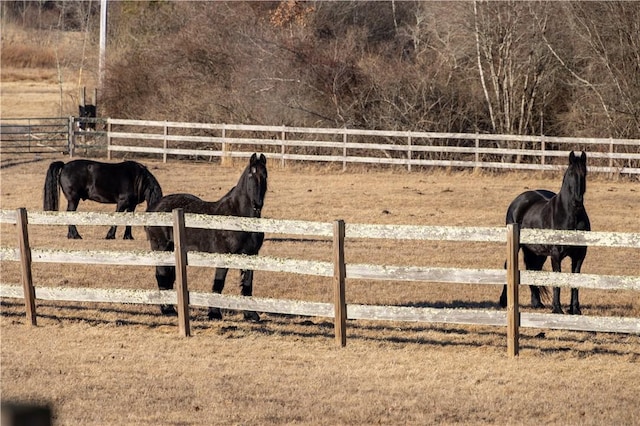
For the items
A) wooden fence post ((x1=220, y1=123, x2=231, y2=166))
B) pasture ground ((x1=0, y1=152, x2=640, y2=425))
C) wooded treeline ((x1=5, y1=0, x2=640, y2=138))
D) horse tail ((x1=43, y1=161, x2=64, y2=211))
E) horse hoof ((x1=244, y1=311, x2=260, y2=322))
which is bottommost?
pasture ground ((x1=0, y1=152, x2=640, y2=425))

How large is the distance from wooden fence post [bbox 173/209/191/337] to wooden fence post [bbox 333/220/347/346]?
1.62 m

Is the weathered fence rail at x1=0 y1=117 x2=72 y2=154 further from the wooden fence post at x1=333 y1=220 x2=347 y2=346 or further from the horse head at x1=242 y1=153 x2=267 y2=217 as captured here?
the wooden fence post at x1=333 y1=220 x2=347 y2=346

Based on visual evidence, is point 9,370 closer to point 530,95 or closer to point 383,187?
point 383,187

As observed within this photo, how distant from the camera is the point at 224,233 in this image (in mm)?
11547

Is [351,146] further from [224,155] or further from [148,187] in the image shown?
[148,187]

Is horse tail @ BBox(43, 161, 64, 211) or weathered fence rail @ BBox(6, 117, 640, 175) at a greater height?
weathered fence rail @ BBox(6, 117, 640, 175)

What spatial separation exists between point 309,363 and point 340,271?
1024 mm

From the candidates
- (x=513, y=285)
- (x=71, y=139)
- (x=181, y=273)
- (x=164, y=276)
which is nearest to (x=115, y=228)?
(x=164, y=276)

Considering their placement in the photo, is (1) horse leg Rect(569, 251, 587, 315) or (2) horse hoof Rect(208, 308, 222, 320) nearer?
(2) horse hoof Rect(208, 308, 222, 320)

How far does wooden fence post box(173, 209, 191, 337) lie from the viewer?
10477 mm

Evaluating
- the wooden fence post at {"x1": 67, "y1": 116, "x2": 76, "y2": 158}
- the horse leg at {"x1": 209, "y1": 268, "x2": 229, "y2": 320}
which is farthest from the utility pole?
the horse leg at {"x1": 209, "y1": 268, "x2": 229, "y2": 320}

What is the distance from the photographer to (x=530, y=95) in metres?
33.3

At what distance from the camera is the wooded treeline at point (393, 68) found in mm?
31469

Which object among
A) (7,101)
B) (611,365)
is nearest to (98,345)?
(611,365)
